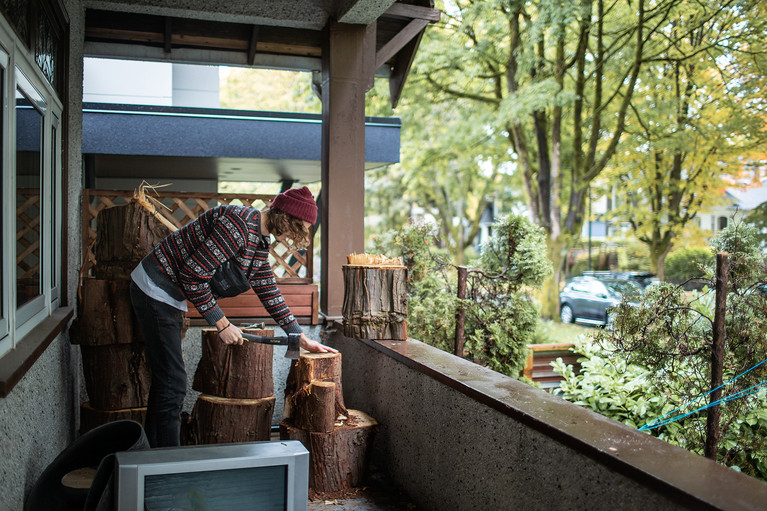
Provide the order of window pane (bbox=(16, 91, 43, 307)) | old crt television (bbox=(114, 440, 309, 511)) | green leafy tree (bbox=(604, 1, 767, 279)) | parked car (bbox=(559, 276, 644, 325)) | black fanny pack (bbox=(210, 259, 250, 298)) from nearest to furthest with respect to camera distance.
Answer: old crt television (bbox=(114, 440, 309, 511)) < window pane (bbox=(16, 91, 43, 307)) < black fanny pack (bbox=(210, 259, 250, 298)) < green leafy tree (bbox=(604, 1, 767, 279)) < parked car (bbox=(559, 276, 644, 325))

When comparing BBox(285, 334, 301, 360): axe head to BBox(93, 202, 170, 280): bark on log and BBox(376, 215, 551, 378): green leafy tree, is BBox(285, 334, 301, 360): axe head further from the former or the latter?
BBox(376, 215, 551, 378): green leafy tree

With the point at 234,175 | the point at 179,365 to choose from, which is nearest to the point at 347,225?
the point at 179,365

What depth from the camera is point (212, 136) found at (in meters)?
7.84

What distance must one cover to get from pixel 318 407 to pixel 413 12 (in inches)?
141

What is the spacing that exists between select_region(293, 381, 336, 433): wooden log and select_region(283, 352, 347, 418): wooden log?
0.22 feet

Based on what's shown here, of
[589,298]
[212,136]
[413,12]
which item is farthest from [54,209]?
[589,298]

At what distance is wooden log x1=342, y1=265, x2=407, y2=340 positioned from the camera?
4023 mm

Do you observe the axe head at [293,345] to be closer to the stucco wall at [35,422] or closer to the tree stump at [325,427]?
the tree stump at [325,427]

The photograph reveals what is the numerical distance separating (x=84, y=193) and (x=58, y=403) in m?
2.09

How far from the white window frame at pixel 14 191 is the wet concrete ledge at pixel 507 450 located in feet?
6.76

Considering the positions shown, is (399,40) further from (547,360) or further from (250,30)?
(547,360)

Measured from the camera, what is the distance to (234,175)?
11383 mm

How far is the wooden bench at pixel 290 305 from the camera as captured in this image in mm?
5359

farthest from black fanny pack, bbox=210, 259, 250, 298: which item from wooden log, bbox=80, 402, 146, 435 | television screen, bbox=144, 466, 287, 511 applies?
television screen, bbox=144, 466, 287, 511
